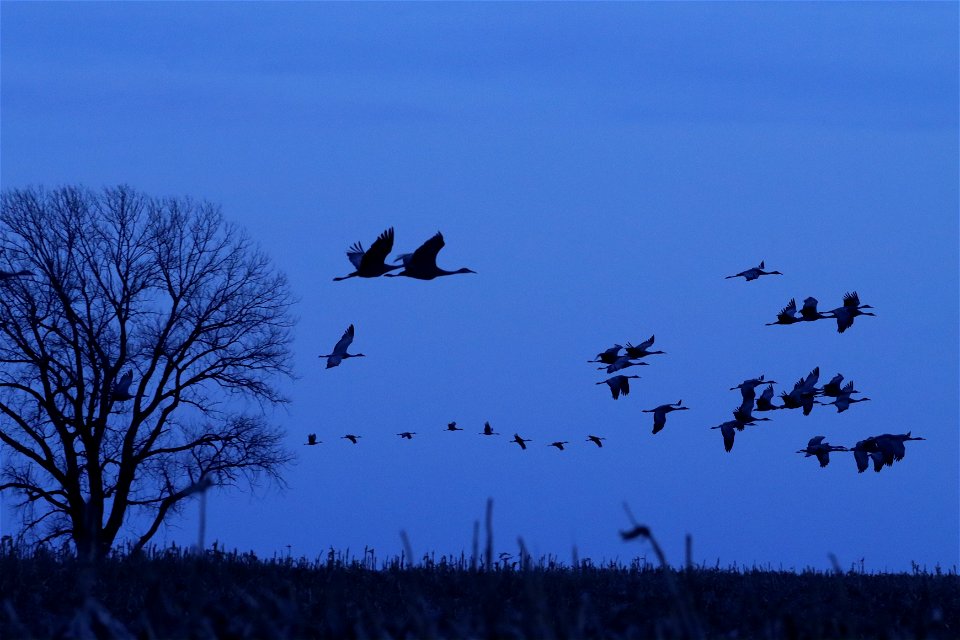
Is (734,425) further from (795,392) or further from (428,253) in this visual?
(428,253)

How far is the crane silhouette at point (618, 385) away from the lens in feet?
76.0

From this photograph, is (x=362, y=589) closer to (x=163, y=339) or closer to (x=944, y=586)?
(x=944, y=586)

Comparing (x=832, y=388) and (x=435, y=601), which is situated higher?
(x=832, y=388)

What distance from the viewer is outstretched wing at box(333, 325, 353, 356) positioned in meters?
19.9

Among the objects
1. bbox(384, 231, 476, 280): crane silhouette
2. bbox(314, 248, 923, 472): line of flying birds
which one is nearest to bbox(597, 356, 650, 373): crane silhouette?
bbox(314, 248, 923, 472): line of flying birds

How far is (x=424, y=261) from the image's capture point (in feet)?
47.3

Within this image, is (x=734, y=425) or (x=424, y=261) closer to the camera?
(x=424, y=261)

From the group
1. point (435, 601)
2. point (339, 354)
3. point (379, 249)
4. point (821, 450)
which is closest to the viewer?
point (435, 601)

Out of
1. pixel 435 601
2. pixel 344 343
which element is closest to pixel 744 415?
pixel 344 343

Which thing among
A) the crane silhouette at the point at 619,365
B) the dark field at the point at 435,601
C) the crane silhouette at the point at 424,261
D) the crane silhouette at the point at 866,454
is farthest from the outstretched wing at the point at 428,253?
the crane silhouette at the point at 866,454

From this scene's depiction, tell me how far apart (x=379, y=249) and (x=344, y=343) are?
6.47 m

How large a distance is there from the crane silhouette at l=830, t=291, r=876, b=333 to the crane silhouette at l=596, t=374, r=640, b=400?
3776mm

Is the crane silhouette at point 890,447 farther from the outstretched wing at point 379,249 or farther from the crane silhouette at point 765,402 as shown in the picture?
the outstretched wing at point 379,249

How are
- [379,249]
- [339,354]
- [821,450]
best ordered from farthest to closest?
[821,450], [339,354], [379,249]
